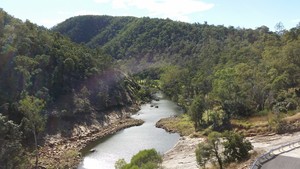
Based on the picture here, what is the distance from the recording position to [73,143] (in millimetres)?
72500

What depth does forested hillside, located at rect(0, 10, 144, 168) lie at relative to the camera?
225 feet

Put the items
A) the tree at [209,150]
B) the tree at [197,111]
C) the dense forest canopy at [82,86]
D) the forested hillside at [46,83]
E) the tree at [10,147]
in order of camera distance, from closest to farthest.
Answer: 1. the tree at [209,150]
2. the tree at [10,147]
3. the dense forest canopy at [82,86]
4. the forested hillside at [46,83]
5. the tree at [197,111]

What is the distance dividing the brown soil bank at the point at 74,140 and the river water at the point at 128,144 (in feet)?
6.50

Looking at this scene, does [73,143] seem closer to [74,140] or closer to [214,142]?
[74,140]

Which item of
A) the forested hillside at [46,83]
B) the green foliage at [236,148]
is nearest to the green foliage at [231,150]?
the green foliage at [236,148]

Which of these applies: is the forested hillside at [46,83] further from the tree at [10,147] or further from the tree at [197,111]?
the tree at [197,111]

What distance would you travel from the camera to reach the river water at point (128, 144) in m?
60.5

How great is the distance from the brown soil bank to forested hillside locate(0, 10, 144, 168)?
2707 millimetres

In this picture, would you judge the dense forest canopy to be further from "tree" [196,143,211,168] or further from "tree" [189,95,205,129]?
"tree" [196,143,211,168]

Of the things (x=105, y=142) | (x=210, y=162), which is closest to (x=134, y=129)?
(x=105, y=142)

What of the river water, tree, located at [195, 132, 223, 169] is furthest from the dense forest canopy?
tree, located at [195, 132, 223, 169]

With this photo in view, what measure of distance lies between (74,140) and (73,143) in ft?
7.89

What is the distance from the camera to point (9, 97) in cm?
7206

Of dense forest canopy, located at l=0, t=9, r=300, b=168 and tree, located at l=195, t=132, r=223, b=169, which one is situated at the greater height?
dense forest canopy, located at l=0, t=9, r=300, b=168
